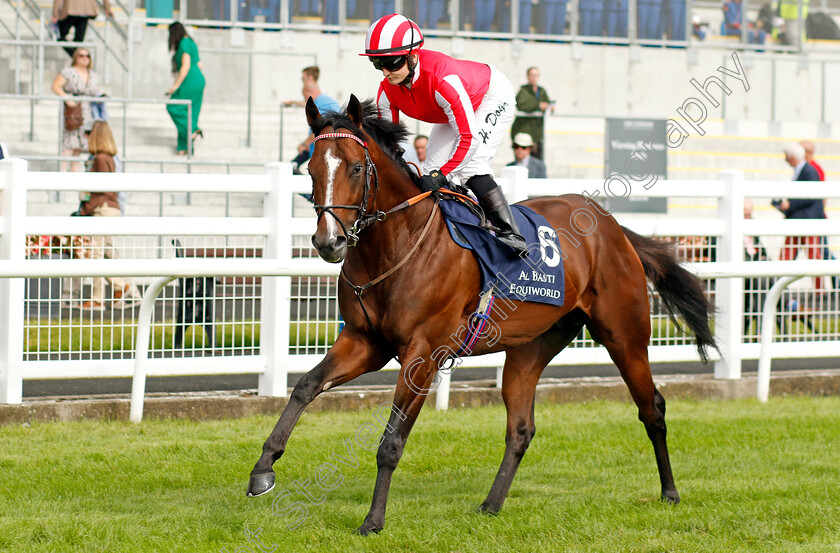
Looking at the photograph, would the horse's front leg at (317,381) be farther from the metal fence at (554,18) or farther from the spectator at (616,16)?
the spectator at (616,16)

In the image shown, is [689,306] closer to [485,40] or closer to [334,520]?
[334,520]

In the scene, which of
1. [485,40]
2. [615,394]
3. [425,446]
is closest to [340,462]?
[425,446]

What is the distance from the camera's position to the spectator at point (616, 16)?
17500mm

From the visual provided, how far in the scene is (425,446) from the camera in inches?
232

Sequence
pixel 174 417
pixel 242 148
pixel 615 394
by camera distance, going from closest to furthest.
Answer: pixel 174 417 → pixel 615 394 → pixel 242 148

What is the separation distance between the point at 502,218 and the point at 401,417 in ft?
3.37

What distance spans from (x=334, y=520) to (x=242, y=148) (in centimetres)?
1057

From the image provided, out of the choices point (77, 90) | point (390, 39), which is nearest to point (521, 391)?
point (390, 39)

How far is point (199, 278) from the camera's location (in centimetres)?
656

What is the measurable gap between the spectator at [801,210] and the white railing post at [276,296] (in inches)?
147

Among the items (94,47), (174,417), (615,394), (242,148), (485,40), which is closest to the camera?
(174,417)

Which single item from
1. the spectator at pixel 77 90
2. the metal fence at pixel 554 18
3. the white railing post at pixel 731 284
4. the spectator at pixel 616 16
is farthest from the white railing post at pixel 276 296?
the spectator at pixel 616 16

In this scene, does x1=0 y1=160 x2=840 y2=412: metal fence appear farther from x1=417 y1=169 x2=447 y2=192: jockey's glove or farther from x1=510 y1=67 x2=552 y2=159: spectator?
x1=510 y1=67 x2=552 y2=159: spectator

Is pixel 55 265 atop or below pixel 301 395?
atop
